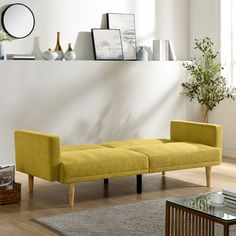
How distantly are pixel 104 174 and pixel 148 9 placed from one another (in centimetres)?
376

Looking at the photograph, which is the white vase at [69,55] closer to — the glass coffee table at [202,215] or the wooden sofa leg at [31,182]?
the wooden sofa leg at [31,182]

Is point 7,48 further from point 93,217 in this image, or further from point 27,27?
point 93,217

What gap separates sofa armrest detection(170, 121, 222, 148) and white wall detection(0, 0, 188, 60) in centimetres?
191

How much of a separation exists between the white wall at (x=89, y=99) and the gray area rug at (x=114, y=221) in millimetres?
2375

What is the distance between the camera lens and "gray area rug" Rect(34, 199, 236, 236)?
4.62m

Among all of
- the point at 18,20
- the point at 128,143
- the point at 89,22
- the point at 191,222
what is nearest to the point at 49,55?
the point at 18,20

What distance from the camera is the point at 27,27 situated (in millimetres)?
7609

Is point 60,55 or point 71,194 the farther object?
point 60,55

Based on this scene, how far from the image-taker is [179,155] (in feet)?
20.1

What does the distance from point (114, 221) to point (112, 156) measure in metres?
0.91

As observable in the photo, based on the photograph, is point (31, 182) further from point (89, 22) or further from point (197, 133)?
point (89, 22)

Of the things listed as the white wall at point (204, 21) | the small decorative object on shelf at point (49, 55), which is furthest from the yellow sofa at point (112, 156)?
the white wall at point (204, 21)

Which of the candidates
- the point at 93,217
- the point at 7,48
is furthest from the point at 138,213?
the point at 7,48

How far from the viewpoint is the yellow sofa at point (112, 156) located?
5418mm
